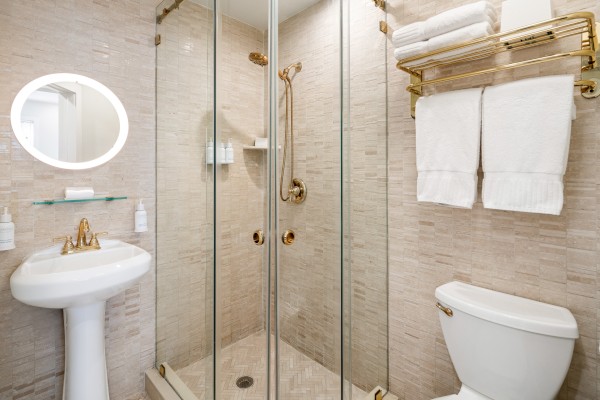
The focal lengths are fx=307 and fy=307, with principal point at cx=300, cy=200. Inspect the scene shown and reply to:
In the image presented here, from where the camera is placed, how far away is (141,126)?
181cm

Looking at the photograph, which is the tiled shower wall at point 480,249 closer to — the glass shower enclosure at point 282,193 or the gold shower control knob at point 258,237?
the glass shower enclosure at point 282,193

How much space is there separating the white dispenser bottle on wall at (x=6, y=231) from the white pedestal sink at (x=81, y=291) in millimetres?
102

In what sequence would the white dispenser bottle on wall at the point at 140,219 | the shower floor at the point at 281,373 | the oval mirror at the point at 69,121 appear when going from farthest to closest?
the white dispenser bottle on wall at the point at 140,219
the oval mirror at the point at 69,121
the shower floor at the point at 281,373

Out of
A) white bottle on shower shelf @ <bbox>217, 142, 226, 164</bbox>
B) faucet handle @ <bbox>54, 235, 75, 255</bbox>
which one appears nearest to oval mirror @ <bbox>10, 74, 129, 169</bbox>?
faucet handle @ <bbox>54, 235, 75, 255</bbox>

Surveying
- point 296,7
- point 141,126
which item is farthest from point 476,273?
point 141,126

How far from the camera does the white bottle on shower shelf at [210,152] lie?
127 centimetres

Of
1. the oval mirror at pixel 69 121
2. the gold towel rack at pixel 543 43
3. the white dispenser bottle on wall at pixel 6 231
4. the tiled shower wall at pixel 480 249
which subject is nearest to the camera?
the gold towel rack at pixel 543 43

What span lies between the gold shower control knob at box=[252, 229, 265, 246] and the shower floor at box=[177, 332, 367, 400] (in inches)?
13.9

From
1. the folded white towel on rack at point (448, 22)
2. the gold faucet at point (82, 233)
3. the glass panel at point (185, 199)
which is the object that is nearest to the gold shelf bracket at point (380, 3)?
the folded white towel on rack at point (448, 22)

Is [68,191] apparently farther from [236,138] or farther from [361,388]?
[361,388]

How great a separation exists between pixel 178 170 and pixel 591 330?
1.89m

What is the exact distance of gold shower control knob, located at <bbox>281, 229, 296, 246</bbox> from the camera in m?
1.17

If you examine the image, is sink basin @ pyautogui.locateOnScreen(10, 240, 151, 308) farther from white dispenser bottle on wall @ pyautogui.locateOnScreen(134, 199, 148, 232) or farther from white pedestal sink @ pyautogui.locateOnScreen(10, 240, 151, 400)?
white dispenser bottle on wall @ pyautogui.locateOnScreen(134, 199, 148, 232)

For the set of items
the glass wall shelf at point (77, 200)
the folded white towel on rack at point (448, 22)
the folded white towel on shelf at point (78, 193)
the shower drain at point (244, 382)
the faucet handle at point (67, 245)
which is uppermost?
the folded white towel on rack at point (448, 22)
